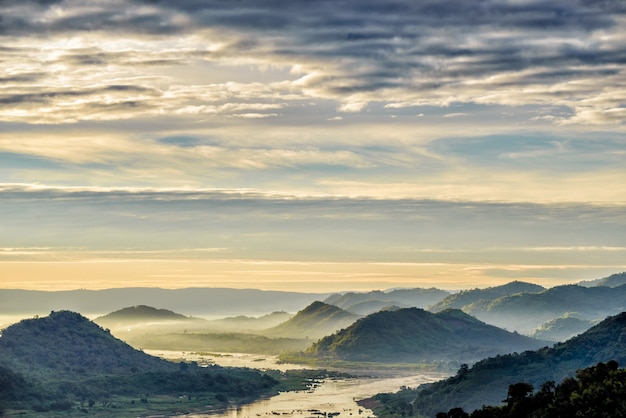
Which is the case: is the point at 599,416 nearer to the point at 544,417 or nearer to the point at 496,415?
the point at 544,417

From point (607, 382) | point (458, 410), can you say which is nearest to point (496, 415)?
point (458, 410)

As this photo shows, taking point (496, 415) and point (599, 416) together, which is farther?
point (496, 415)

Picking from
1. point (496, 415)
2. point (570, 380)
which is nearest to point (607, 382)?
point (570, 380)

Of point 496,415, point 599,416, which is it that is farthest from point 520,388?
point 599,416

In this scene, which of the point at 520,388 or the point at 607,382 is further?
the point at 520,388

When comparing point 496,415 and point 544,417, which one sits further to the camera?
point 496,415

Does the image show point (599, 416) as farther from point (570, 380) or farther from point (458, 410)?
point (458, 410)
